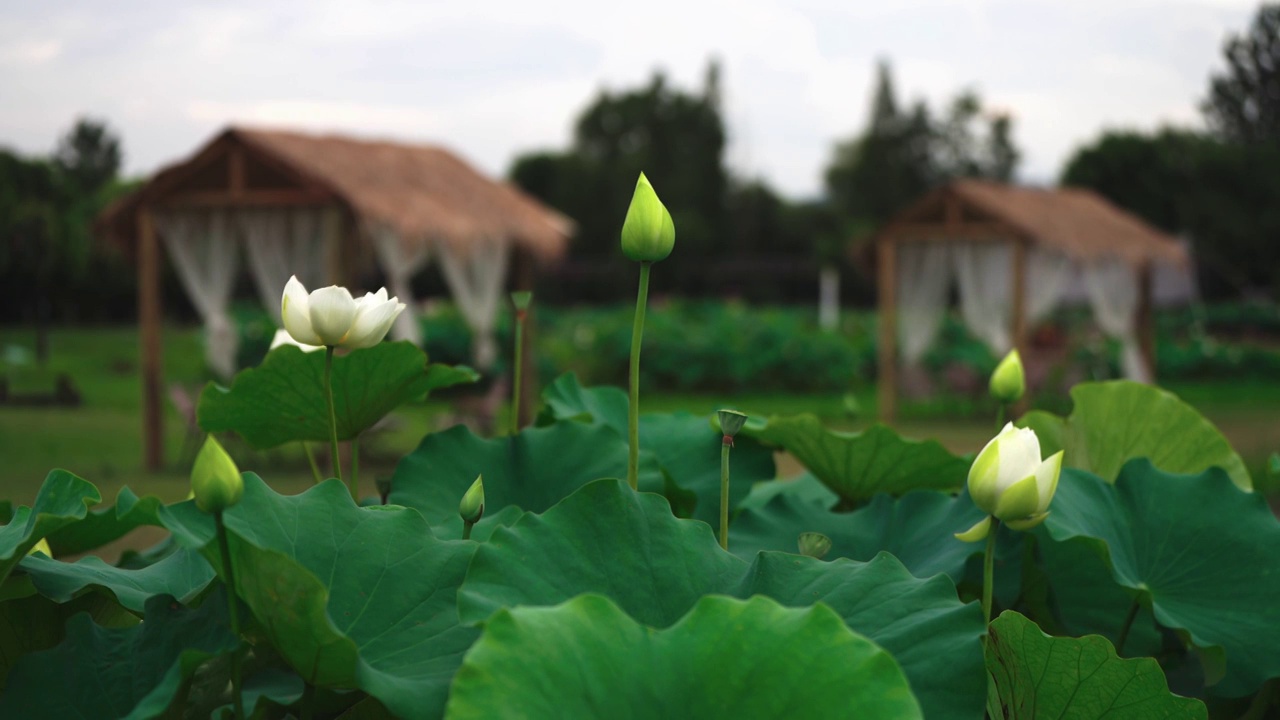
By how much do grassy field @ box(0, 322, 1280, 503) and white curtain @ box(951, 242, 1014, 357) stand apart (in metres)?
1.24

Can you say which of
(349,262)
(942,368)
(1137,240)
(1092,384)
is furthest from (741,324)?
(1092,384)

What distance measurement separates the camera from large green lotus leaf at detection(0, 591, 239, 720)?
2.60ft

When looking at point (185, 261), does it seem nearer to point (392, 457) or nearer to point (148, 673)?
point (392, 457)

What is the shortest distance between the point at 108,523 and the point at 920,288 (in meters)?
12.5

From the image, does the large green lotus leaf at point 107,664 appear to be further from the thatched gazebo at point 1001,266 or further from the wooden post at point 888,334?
the thatched gazebo at point 1001,266

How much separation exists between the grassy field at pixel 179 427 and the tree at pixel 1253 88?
8.79 ft

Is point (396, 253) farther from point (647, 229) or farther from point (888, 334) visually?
point (647, 229)

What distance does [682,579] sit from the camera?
0.84 metres

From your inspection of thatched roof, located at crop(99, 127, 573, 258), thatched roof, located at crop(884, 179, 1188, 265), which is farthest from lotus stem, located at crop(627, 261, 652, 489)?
thatched roof, located at crop(884, 179, 1188, 265)

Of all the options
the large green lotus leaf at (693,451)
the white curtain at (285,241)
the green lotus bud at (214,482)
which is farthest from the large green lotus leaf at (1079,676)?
the white curtain at (285,241)

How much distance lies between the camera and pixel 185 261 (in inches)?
384

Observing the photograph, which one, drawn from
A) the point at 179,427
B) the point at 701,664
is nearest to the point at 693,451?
the point at 701,664

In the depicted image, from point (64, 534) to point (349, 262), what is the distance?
8.59 metres

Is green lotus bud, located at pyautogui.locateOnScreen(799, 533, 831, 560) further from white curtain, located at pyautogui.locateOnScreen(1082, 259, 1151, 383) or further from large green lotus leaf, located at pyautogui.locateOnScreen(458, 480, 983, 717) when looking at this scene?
white curtain, located at pyautogui.locateOnScreen(1082, 259, 1151, 383)
